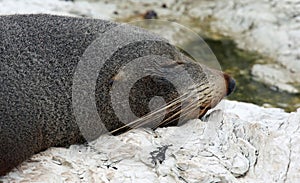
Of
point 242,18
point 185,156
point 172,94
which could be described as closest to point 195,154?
point 185,156

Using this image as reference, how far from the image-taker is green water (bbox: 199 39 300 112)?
6492 millimetres

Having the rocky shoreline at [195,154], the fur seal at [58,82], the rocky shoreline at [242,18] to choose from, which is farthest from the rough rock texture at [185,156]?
the rocky shoreline at [242,18]

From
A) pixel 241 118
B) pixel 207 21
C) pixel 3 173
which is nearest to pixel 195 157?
pixel 241 118

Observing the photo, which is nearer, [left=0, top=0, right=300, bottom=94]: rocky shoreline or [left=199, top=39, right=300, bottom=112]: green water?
[left=199, top=39, right=300, bottom=112]: green water

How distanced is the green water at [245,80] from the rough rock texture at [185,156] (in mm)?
1979

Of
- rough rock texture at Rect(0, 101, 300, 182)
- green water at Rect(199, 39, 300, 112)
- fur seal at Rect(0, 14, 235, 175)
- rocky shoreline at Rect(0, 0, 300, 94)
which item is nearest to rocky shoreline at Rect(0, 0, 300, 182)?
rough rock texture at Rect(0, 101, 300, 182)

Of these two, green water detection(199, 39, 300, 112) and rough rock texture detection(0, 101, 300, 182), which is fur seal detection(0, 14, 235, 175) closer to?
rough rock texture detection(0, 101, 300, 182)

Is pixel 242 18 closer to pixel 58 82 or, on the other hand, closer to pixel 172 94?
pixel 172 94

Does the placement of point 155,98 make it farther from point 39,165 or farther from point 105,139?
point 39,165

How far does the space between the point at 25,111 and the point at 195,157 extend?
113cm

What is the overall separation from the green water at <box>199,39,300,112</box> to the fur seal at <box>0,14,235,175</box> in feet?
6.64

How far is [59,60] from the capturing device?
13.4 feet

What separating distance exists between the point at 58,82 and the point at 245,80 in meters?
3.25

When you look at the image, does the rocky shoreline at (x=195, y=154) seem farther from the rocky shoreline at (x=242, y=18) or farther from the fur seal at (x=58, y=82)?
the rocky shoreline at (x=242, y=18)
